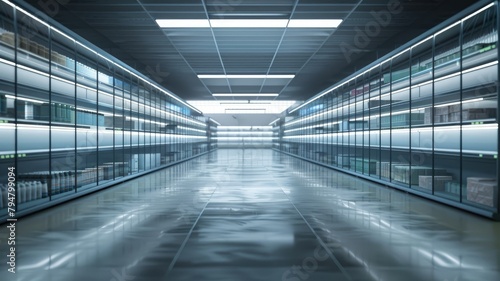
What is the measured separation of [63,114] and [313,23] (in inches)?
222

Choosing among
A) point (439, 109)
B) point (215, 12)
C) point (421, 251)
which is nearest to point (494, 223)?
point (421, 251)

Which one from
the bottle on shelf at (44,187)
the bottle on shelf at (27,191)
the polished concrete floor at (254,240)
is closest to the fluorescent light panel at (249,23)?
the polished concrete floor at (254,240)

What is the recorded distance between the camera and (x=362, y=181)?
11.4 m

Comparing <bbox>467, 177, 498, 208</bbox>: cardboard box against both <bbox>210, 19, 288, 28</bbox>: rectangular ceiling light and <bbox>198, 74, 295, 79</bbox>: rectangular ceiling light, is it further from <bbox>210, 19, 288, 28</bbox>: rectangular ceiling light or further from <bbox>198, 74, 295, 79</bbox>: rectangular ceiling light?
<bbox>198, 74, 295, 79</bbox>: rectangular ceiling light

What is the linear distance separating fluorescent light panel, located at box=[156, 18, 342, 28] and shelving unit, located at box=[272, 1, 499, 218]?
1.81 meters

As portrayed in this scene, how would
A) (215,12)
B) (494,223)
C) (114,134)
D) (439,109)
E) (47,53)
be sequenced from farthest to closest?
(114,134), (215,12), (439,109), (47,53), (494,223)

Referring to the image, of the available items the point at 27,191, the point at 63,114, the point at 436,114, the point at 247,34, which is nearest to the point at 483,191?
the point at 436,114

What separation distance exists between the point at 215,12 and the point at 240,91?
49.3 feet

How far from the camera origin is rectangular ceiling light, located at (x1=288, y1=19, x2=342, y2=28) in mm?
9264

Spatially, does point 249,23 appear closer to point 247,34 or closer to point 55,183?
point 247,34

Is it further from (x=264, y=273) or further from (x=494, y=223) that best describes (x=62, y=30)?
(x=494, y=223)

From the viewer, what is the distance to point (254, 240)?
4.64 m

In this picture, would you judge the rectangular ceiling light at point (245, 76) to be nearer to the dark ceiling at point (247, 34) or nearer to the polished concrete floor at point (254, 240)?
the dark ceiling at point (247, 34)

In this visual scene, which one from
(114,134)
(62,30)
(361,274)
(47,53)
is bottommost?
(361,274)
